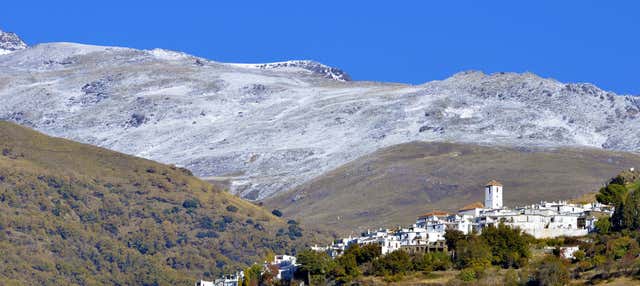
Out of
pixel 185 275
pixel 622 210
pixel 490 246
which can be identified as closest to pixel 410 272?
pixel 490 246

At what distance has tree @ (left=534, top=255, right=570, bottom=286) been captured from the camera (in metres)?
105

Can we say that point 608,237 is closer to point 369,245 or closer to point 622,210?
point 622,210

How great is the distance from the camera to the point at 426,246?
392ft

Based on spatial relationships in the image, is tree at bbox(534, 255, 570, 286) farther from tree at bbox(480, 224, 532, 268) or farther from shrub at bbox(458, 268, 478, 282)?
tree at bbox(480, 224, 532, 268)

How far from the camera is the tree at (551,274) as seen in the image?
346 ft

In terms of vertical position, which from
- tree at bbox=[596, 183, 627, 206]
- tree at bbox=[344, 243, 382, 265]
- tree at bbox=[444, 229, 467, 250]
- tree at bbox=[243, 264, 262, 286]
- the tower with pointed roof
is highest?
the tower with pointed roof

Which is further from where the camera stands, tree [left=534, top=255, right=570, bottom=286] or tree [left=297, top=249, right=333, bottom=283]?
tree [left=297, top=249, right=333, bottom=283]

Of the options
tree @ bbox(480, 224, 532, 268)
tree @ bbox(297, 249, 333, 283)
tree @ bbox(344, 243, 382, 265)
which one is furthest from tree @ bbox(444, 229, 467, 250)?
tree @ bbox(297, 249, 333, 283)

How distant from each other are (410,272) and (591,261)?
10809 millimetres

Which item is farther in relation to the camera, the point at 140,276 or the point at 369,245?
the point at 140,276

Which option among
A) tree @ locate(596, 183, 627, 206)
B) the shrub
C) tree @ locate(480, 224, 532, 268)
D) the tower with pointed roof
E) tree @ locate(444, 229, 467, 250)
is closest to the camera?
the shrub

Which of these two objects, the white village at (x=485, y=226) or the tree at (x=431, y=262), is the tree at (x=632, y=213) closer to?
the white village at (x=485, y=226)

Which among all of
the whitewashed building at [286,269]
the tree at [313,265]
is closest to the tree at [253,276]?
the whitewashed building at [286,269]

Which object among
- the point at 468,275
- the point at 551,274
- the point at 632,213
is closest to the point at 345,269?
the point at 468,275
